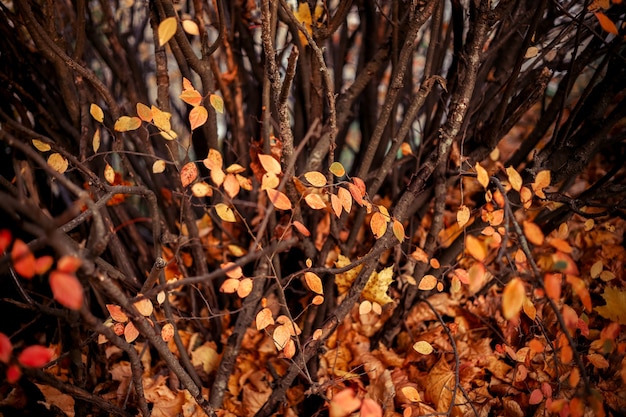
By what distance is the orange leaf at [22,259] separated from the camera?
2.85ft

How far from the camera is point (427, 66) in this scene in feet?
5.70

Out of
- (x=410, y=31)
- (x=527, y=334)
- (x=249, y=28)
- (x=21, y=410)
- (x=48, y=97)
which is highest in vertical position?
(x=410, y=31)

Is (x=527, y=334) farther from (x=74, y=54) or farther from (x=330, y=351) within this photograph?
(x=74, y=54)

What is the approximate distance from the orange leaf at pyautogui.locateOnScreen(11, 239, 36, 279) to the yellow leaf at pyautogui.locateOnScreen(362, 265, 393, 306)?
1.25m

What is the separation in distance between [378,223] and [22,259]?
1106 millimetres

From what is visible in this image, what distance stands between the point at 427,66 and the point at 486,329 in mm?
1256

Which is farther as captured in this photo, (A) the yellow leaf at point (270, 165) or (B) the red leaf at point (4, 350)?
(A) the yellow leaf at point (270, 165)

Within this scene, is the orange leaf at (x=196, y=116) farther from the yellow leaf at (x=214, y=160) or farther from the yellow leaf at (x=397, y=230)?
the yellow leaf at (x=397, y=230)

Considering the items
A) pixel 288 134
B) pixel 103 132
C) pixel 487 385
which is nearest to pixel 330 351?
pixel 487 385

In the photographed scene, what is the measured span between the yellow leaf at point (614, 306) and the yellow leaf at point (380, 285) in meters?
0.89

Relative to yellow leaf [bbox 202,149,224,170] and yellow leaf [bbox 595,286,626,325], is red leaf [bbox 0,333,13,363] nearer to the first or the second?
yellow leaf [bbox 202,149,224,170]

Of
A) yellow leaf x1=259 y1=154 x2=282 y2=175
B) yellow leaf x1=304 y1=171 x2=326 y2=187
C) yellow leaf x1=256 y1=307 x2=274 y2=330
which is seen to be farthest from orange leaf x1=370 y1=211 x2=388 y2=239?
yellow leaf x1=256 y1=307 x2=274 y2=330

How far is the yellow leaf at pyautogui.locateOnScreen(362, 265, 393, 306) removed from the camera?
1.79m

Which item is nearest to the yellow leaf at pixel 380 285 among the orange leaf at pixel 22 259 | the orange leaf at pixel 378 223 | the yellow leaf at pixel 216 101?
the orange leaf at pixel 378 223
